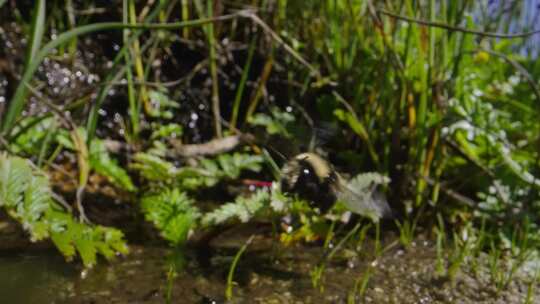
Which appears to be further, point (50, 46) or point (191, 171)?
point (191, 171)

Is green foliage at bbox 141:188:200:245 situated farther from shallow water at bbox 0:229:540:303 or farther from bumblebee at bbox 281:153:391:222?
bumblebee at bbox 281:153:391:222

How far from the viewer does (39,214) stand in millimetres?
1428

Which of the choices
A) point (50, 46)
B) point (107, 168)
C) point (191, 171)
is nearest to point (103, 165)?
point (107, 168)

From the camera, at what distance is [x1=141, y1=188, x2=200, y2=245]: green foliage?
1.58m

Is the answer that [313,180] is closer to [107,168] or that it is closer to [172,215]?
[172,215]

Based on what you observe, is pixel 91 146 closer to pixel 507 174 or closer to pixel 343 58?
A: pixel 343 58

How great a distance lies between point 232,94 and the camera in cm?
282

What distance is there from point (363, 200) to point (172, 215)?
43 cm

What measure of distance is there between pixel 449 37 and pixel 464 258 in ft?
2.09

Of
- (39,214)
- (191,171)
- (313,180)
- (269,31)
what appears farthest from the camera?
(269,31)

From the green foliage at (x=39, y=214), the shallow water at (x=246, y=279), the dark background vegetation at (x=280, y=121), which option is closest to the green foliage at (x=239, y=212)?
the dark background vegetation at (x=280, y=121)

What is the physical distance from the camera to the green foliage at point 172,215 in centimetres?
158

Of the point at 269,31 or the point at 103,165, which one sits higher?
the point at 269,31

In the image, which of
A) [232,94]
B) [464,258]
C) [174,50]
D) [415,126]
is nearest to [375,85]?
[415,126]
